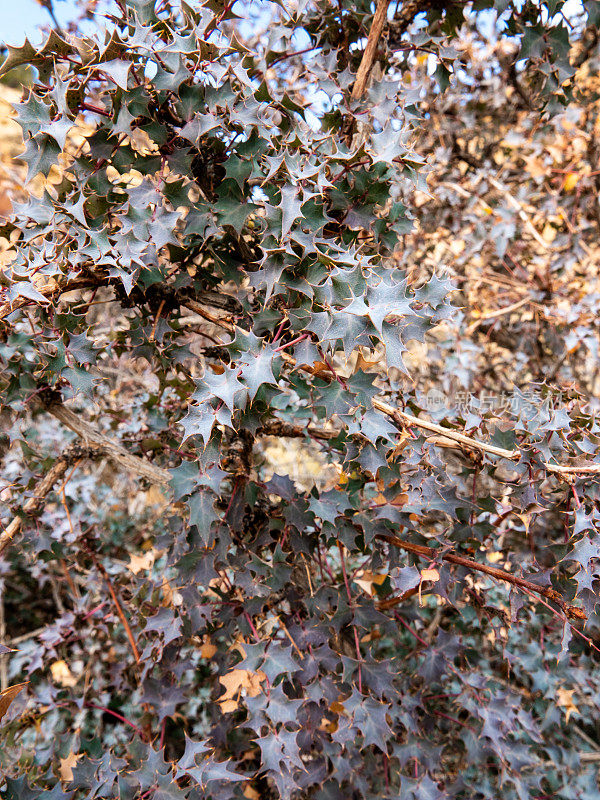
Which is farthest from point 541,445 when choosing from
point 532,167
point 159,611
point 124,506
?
point 124,506

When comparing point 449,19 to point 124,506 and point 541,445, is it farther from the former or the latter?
point 124,506

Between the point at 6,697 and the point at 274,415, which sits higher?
the point at 274,415

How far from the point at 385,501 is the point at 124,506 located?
2262 millimetres

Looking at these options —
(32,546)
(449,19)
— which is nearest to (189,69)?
(449,19)

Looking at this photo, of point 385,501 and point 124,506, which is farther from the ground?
point 385,501

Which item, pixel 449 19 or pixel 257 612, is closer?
pixel 257 612


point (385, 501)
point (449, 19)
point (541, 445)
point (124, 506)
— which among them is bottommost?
point (124, 506)

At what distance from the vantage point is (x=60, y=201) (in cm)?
108

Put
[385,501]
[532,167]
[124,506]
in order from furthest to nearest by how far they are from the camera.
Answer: [124,506], [532,167], [385,501]

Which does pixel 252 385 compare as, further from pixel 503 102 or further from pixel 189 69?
pixel 503 102

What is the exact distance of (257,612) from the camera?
123 cm

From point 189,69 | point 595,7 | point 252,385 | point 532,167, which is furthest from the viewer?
point 532,167

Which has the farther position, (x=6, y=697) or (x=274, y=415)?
(x=274, y=415)

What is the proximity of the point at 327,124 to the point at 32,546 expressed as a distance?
4.35 feet
